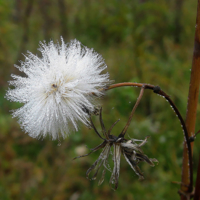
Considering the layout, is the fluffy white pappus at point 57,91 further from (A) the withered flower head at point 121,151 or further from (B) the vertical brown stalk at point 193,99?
(B) the vertical brown stalk at point 193,99

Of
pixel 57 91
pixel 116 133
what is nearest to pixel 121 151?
pixel 57 91

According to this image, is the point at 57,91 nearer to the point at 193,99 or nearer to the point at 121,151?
the point at 121,151

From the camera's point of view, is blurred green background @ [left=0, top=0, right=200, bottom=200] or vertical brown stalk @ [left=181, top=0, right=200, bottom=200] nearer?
vertical brown stalk @ [left=181, top=0, right=200, bottom=200]

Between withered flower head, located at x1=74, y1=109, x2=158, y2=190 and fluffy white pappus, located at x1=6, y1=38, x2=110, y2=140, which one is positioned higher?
fluffy white pappus, located at x1=6, y1=38, x2=110, y2=140

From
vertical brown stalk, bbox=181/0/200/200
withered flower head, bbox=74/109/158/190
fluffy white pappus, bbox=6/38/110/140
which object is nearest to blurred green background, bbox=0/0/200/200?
vertical brown stalk, bbox=181/0/200/200

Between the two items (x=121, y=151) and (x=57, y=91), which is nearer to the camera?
(x=121, y=151)

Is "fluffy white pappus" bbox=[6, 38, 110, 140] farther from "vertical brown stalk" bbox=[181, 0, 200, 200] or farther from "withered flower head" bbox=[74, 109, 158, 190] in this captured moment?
"vertical brown stalk" bbox=[181, 0, 200, 200]

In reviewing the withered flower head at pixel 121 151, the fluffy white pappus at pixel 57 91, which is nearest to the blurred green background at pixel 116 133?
the fluffy white pappus at pixel 57 91

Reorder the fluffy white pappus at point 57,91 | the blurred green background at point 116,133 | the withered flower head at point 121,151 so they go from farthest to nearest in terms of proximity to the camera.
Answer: the blurred green background at point 116,133 → the fluffy white pappus at point 57,91 → the withered flower head at point 121,151

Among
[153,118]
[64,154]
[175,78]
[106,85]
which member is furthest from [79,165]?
[106,85]
